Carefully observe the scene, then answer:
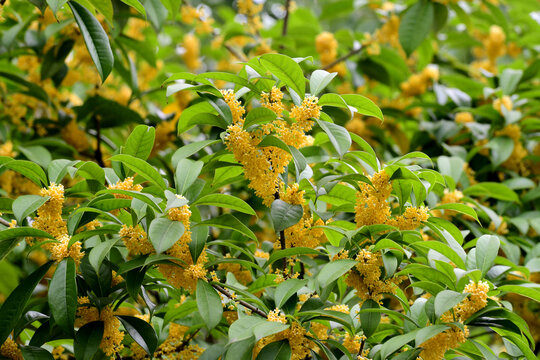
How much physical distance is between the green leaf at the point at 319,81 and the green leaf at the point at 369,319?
0.50m

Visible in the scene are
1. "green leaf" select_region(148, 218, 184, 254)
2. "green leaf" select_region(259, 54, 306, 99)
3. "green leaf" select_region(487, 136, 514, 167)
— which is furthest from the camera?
"green leaf" select_region(487, 136, 514, 167)

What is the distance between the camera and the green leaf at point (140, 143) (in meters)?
1.41

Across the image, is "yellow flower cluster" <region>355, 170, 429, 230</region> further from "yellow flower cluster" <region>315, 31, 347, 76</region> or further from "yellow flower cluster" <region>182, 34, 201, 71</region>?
"yellow flower cluster" <region>182, 34, 201, 71</region>

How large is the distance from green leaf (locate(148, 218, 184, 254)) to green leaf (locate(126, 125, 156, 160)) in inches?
13.1

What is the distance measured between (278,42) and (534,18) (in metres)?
1.61

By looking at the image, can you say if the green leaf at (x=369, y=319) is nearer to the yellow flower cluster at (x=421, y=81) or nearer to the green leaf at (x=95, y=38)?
the green leaf at (x=95, y=38)

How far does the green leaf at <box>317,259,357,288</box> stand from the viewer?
113cm

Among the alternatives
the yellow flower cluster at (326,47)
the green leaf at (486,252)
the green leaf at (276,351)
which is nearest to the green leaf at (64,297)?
the green leaf at (276,351)

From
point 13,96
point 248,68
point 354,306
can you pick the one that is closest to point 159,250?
point 248,68

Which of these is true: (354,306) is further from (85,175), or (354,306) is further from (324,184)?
(85,175)

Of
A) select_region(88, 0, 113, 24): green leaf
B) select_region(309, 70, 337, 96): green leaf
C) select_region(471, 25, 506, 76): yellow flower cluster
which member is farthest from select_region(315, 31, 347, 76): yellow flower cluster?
select_region(309, 70, 337, 96): green leaf

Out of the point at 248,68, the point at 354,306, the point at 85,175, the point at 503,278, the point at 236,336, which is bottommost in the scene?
the point at 503,278

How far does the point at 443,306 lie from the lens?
3.64 feet

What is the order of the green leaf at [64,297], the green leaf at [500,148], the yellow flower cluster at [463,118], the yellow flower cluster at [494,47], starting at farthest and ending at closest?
the yellow flower cluster at [494,47], the yellow flower cluster at [463,118], the green leaf at [500,148], the green leaf at [64,297]
